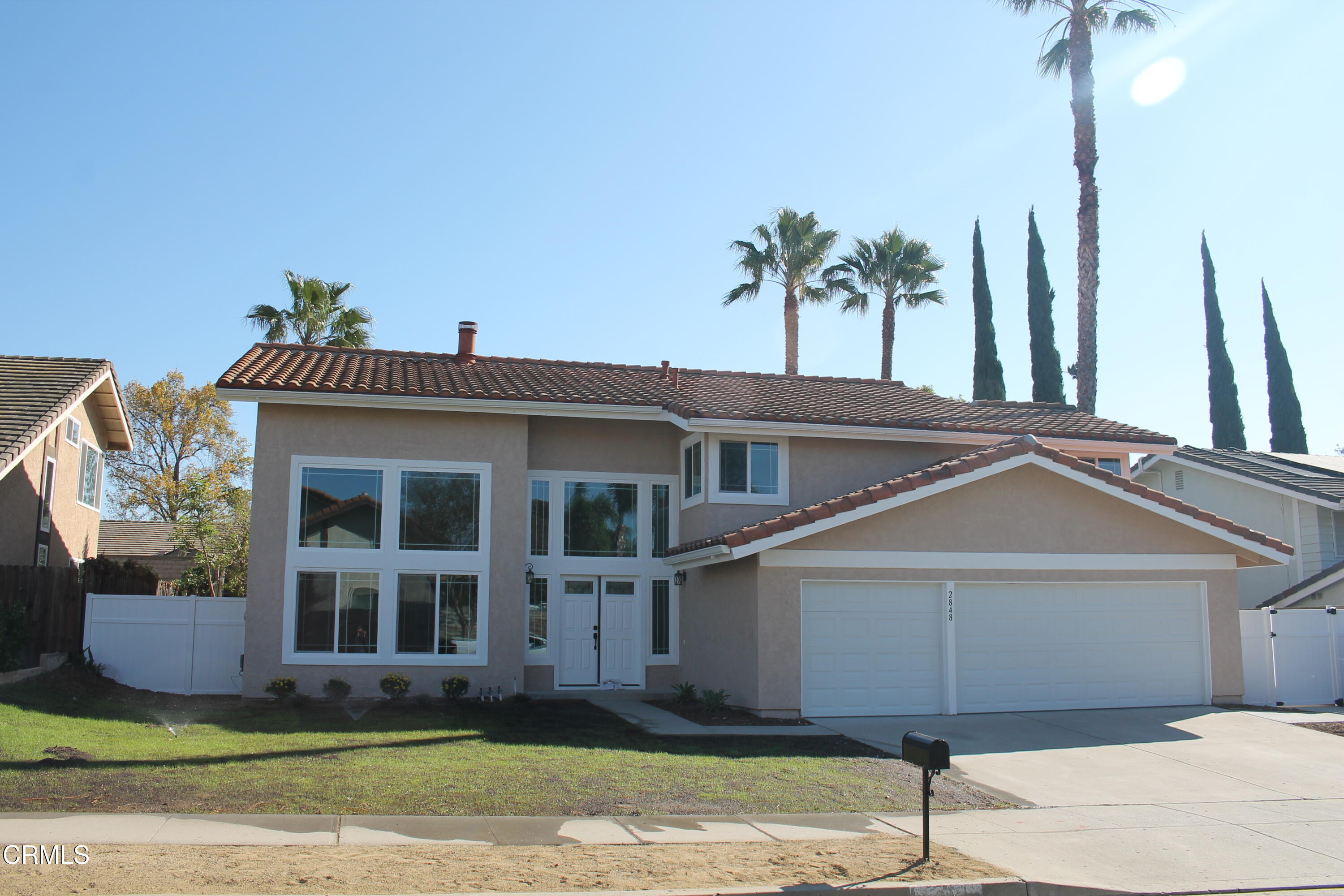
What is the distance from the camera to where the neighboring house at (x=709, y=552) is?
15648 mm

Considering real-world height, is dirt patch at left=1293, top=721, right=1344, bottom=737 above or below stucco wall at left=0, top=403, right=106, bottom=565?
below

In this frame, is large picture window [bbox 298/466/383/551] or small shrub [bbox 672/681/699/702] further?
small shrub [bbox 672/681/699/702]

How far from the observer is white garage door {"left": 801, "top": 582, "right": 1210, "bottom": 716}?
15.5 metres

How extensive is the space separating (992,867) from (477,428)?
39.3 feet

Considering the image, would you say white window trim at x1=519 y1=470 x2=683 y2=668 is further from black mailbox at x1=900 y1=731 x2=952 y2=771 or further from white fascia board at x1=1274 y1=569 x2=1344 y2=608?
white fascia board at x1=1274 y1=569 x2=1344 y2=608

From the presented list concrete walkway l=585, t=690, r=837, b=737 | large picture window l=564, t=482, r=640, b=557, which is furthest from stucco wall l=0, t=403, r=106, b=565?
concrete walkway l=585, t=690, r=837, b=737

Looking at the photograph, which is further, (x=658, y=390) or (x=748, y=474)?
(x=658, y=390)

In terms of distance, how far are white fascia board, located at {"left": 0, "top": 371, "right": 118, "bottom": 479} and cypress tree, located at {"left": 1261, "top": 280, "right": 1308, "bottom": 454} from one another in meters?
38.2

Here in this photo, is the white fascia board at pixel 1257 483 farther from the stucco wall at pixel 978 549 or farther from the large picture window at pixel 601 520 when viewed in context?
the large picture window at pixel 601 520

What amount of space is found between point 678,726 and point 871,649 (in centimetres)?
334

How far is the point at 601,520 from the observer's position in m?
18.7

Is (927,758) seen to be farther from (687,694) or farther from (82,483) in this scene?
(82,483)

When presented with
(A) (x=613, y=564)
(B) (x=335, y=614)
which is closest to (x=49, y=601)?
(B) (x=335, y=614)

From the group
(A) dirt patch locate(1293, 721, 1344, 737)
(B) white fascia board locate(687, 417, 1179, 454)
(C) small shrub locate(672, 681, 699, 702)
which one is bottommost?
(A) dirt patch locate(1293, 721, 1344, 737)
